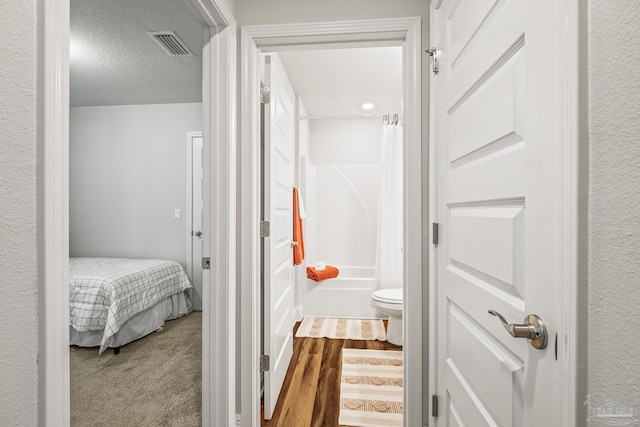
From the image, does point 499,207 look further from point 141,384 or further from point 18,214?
point 141,384

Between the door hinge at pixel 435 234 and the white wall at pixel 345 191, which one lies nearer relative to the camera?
the door hinge at pixel 435 234

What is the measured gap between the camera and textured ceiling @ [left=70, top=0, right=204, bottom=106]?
7.36 feet

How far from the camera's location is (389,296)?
3.26m

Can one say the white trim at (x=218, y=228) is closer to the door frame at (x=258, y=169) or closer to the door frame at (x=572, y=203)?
the door frame at (x=258, y=169)

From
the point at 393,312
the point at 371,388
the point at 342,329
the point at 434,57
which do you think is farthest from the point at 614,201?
the point at 342,329

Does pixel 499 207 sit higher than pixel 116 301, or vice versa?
pixel 499 207

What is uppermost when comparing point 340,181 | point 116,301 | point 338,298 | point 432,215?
point 340,181

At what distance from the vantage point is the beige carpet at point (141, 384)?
6.83 ft

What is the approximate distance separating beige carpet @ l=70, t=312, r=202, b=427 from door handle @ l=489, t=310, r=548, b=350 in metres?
1.93

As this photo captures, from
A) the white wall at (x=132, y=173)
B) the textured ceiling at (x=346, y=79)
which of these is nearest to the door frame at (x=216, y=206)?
the textured ceiling at (x=346, y=79)

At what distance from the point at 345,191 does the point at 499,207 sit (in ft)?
10.7

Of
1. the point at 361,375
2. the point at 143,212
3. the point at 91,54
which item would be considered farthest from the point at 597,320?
the point at 143,212

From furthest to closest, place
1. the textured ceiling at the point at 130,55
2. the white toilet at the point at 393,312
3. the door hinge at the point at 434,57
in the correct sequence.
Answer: the white toilet at the point at 393,312 < the textured ceiling at the point at 130,55 < the door hinge at the point at 434,57

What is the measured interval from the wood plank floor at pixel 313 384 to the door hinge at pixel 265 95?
5.66ft
